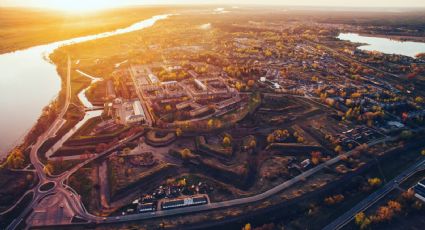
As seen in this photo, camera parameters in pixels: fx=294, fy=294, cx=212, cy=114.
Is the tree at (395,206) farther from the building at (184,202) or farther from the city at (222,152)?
the building at (184,202)

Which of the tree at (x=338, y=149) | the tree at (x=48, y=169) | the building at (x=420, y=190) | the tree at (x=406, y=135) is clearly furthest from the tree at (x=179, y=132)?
the tree at (x=406, y=135)

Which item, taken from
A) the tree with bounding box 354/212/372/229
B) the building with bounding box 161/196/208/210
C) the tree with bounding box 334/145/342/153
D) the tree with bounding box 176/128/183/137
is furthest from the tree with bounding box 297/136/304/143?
the building with bounding box 161/196/208/210

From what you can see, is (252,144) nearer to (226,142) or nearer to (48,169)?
(226,142)

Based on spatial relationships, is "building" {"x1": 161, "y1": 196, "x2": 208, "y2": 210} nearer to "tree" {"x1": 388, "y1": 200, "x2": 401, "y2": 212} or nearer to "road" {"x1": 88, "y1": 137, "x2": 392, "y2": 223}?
"road" {"x1": 88, "y1": 137, "x2": 392, "y2": 223}

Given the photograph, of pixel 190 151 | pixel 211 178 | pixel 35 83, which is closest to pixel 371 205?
pixel 211 178

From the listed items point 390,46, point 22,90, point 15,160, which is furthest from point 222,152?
point 390,46
